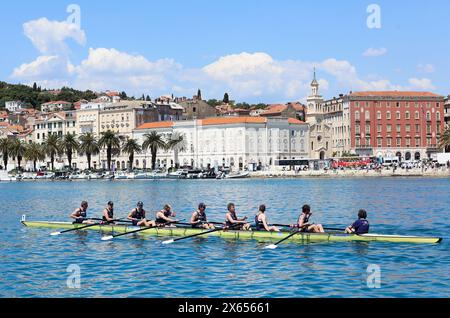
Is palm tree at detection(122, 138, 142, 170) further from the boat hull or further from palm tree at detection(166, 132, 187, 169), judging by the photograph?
the boat hull

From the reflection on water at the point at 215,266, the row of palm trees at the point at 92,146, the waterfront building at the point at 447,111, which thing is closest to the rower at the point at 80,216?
the reflection on water at the point at 215,266

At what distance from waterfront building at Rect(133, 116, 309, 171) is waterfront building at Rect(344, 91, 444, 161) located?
45.5 feet

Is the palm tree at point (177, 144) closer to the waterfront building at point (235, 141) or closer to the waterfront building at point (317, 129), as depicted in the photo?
the waterfront building at point (235, 141)

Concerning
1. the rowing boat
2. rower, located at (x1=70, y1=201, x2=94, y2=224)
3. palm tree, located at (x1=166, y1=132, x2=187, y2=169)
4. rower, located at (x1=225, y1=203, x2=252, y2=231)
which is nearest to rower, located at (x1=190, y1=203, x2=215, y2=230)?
the rowing boat

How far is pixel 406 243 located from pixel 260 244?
640 cm

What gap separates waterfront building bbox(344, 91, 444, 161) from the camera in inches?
6112

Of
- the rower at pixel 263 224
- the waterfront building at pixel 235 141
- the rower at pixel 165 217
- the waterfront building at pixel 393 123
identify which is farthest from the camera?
the waterfront building at pixel 235 141

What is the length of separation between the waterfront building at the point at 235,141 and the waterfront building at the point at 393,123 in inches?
546

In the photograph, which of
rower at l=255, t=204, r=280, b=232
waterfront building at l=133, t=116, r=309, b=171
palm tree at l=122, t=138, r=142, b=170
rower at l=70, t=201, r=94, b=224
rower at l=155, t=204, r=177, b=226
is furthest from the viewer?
waterfront building at l=133, t=116, r=309, b=171

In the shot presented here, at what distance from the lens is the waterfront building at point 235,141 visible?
6166 inches

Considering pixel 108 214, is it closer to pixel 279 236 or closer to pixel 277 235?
pixel 277 235

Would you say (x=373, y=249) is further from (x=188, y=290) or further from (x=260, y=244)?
(x=188, y=290)

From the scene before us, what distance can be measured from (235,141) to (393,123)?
3446 centimetres
